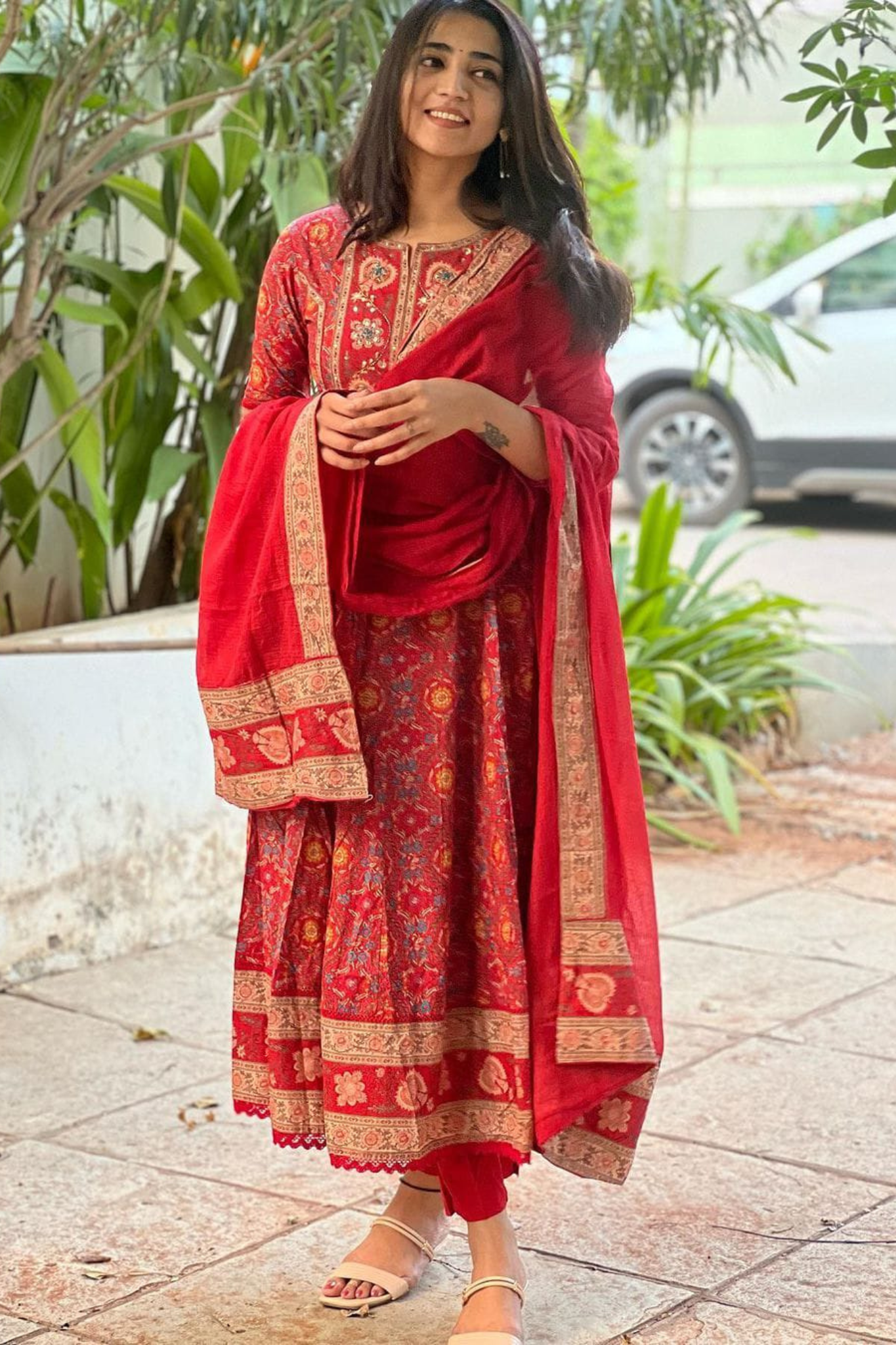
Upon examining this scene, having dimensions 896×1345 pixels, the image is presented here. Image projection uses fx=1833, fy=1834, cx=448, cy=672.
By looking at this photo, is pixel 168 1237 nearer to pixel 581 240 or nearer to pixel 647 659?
pixel 581 240

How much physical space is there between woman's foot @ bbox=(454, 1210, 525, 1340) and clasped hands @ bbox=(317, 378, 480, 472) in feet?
3.29

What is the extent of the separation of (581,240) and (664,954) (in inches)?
86.3

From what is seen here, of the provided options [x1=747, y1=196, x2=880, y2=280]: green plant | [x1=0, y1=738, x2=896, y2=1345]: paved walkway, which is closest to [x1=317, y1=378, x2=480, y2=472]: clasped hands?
[x1=0, y1=738, x2=896, y2=1345]: paved walkway

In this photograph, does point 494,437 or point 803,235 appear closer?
point 494,437

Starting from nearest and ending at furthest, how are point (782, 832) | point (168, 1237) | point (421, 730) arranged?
point (421, 730) < point (168, 1237) < point (782, 832)

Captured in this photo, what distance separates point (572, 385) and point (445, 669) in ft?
1.30

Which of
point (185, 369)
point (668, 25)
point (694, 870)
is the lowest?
point (694, 870)

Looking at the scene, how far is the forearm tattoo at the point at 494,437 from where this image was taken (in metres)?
2.20

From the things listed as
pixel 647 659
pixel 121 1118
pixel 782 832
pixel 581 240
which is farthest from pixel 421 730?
pixel 647 659

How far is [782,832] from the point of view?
527 cm

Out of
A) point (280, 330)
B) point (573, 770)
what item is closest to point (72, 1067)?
point (573, 770)

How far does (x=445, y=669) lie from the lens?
229cm

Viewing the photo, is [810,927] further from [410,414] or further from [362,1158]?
[410,414]

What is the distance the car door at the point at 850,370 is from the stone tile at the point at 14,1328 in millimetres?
8139
